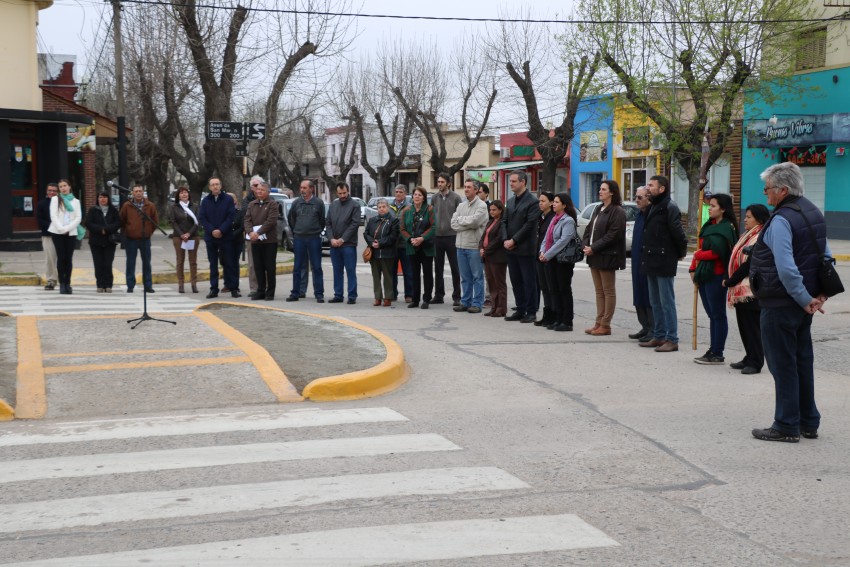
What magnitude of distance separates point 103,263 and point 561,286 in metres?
8.56

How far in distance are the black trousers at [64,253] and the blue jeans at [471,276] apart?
665 centimetres

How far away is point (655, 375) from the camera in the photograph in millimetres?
9516

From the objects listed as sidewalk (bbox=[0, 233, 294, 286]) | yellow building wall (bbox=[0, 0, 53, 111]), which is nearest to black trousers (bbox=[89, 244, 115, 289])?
sidewalk (bbox=[0, 233, 294, 286])

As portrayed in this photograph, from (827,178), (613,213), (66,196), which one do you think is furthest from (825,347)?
(827,178)

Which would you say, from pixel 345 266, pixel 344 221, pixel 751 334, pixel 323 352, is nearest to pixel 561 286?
pixel 751 334

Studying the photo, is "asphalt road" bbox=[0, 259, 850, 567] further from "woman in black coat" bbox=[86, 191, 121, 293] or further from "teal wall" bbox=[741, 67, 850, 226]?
"teal wall" bbox=[741, 67, 850, 226]

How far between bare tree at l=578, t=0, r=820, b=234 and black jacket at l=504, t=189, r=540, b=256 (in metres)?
17.7

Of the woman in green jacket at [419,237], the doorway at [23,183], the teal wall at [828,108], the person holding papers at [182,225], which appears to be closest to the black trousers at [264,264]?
the person holding papers at [182,225]

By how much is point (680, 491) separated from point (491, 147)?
2477 inches

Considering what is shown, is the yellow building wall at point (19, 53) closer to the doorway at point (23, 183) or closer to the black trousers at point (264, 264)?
the doorway at point (23, 183)

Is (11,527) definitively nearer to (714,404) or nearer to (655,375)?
(714,404)

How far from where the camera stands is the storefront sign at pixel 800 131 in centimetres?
→ 3110

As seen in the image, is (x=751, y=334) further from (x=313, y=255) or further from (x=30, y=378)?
(x=313, y=255)

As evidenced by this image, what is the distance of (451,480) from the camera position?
5809mm
